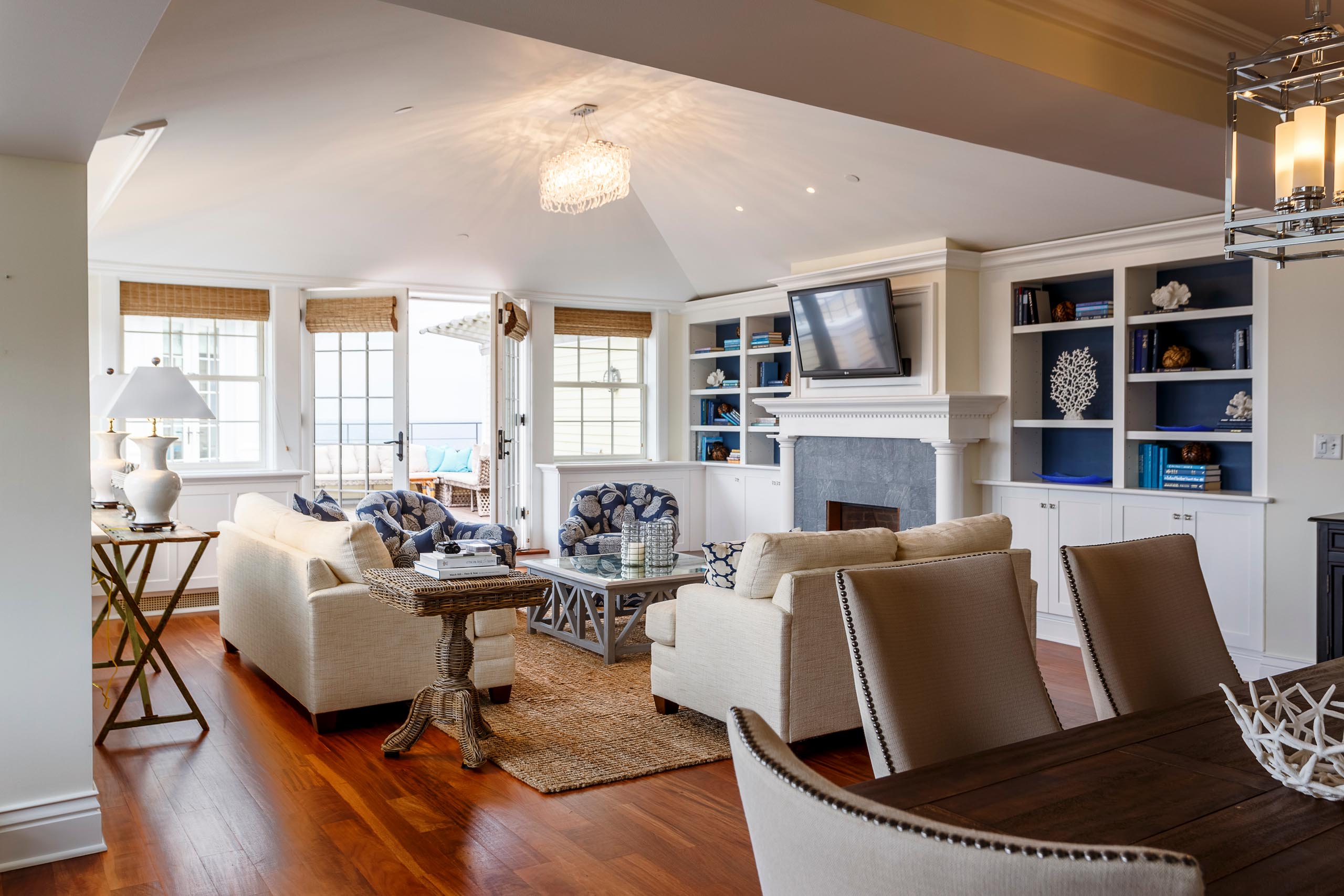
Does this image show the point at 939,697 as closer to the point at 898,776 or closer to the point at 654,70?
the point at 898,776

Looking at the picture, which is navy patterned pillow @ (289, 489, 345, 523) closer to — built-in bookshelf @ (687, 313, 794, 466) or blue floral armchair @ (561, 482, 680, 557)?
blue floral armchair @ (561, 482, 680, 557)

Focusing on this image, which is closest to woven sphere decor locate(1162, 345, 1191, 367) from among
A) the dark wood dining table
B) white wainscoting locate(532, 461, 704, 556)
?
white wainscoting locate(532, 461, 704, 556)

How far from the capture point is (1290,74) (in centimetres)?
180

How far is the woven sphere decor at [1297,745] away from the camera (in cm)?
140

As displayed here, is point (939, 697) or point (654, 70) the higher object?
point (654, 70)

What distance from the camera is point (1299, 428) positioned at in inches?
180

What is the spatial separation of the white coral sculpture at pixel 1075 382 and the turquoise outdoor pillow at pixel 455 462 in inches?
318

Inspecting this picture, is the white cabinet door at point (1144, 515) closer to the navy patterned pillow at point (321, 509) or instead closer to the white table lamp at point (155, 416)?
the navy patterned pillow at point (321, 509)

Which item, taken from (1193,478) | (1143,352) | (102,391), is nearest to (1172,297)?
(1143,352)

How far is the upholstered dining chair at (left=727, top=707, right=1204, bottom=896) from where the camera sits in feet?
2.24

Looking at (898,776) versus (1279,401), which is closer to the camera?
(898,776)

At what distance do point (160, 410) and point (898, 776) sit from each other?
11.8 feet

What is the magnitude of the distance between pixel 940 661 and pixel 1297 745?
58cm

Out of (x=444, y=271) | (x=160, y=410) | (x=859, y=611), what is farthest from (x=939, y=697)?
(x=444, y=271)
